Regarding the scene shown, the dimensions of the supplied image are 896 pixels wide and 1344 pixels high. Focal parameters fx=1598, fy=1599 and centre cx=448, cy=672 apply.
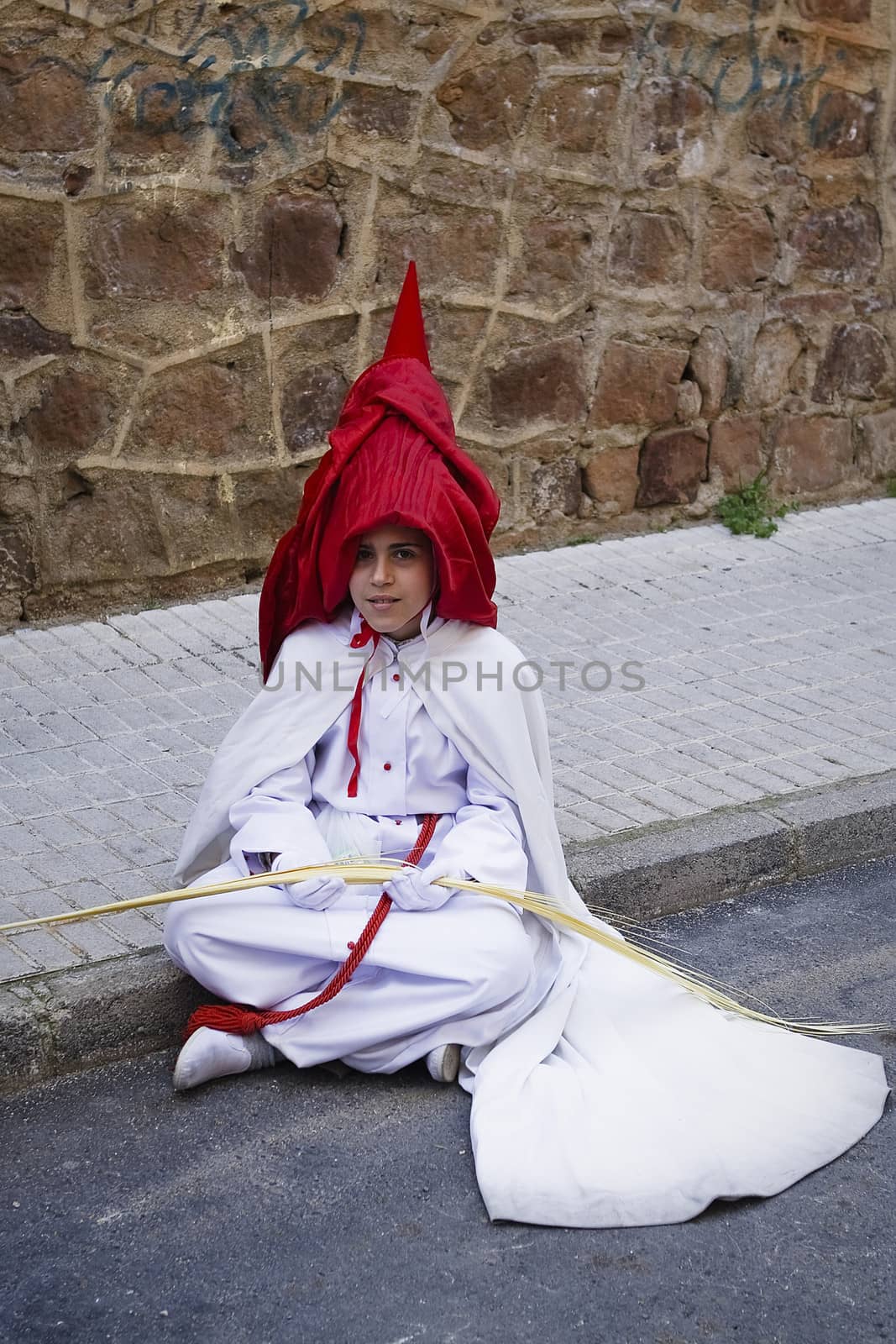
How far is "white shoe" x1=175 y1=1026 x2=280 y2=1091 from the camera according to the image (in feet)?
10.2

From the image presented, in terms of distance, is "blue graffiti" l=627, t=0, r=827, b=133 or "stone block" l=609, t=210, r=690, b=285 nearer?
"blue graffiti" l=627, t=0, r=827, b=133

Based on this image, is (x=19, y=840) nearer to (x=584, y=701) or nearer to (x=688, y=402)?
(x=584, y=701)

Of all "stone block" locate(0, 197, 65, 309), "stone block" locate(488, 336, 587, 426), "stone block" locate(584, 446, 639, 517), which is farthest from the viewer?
"stone block" locate(584, 446, 639, 517)

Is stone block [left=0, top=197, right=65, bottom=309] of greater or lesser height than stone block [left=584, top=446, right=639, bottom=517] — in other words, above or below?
above

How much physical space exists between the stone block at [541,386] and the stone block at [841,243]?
126cm

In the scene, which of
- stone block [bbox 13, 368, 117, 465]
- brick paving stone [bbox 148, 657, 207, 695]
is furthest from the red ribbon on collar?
stone block [bbox 13, 368, 117, 465]

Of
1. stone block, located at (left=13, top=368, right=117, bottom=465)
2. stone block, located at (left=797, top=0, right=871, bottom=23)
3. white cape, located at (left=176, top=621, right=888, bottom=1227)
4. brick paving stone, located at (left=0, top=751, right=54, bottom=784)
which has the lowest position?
brick paving stone, located at (left=0, top=751, right=54, bottom=784)

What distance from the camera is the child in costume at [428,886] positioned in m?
3.01

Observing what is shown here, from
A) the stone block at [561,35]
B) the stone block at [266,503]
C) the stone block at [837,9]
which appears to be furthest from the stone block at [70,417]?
the stone block at [837,9]

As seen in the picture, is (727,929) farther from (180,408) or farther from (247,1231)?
(180,408)

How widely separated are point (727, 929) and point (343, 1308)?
1.76m

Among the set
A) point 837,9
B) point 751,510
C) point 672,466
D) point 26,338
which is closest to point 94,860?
point 26,338

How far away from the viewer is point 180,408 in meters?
5.59

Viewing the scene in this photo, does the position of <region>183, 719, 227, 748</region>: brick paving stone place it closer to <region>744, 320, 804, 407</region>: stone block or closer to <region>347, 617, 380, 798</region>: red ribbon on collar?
<region>347, 617, 380, 798</region>: red ribbon on collar
